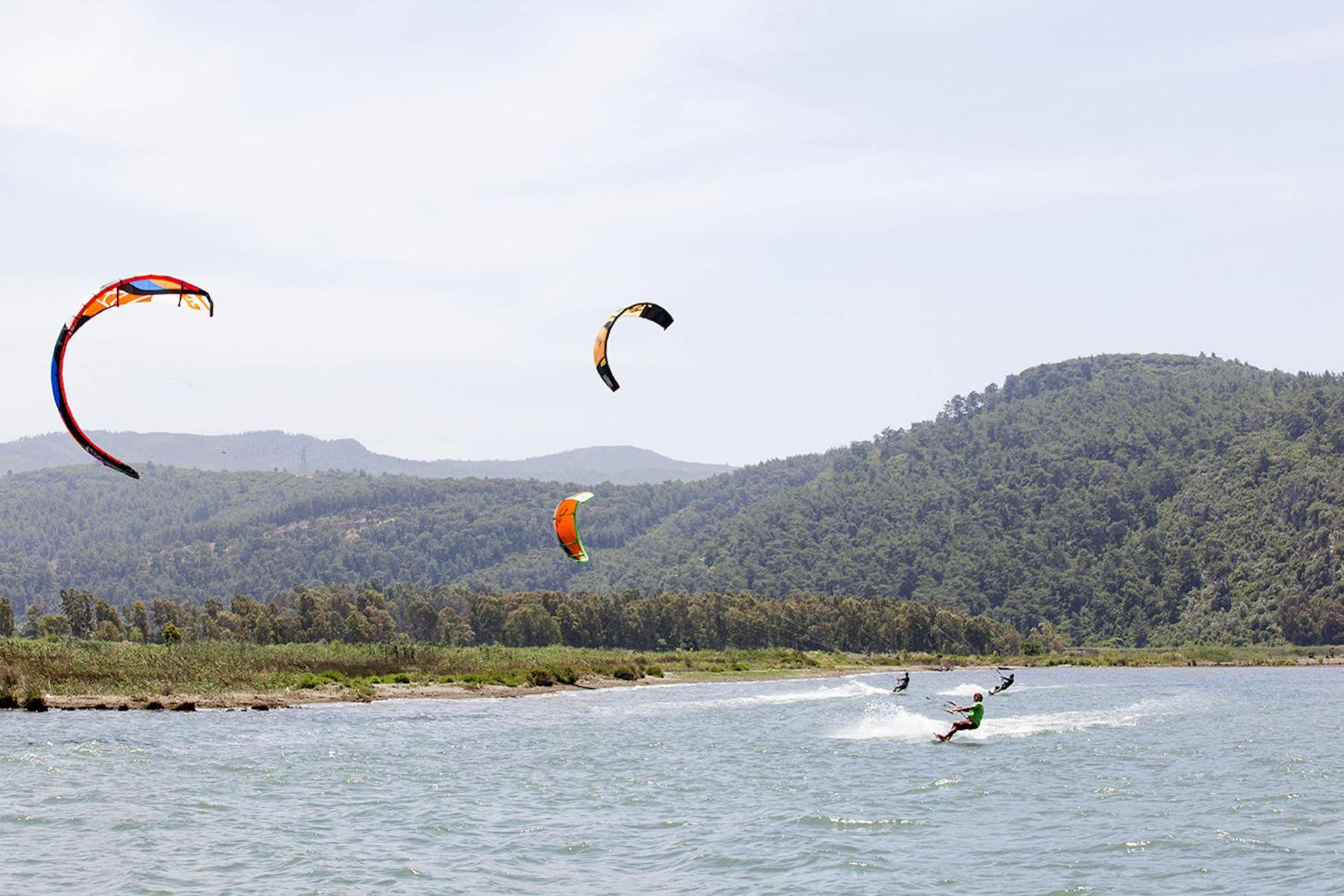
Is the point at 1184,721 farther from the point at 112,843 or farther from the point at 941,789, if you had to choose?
the point at 112,843

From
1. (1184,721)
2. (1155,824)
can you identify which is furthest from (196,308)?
(1184,721)

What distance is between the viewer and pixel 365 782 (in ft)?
104

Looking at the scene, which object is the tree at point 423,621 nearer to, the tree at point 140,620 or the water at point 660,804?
the tree at point 140,620

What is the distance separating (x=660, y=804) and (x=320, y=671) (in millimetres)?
43329

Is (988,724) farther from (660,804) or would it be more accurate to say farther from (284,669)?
(284,669)

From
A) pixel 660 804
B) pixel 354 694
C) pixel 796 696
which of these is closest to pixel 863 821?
pixel 660 804

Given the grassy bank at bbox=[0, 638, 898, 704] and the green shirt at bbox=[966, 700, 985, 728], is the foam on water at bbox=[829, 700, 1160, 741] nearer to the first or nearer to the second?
the green shirt at bbox=[966, 700, 985, 728]

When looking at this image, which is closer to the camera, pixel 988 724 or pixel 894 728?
pixel 894 728

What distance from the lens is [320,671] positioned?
6850 centimetres

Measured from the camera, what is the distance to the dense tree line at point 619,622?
365 ft

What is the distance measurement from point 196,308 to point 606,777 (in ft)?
50.9

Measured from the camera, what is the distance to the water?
70.7 feet

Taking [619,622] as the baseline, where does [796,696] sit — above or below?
below

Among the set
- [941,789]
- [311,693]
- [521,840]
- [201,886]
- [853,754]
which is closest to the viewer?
[201,886]
